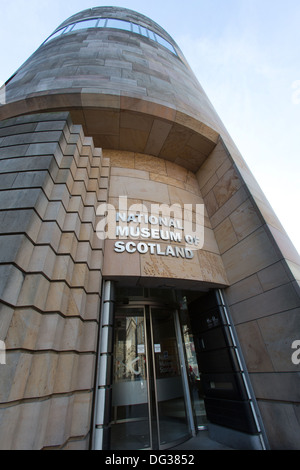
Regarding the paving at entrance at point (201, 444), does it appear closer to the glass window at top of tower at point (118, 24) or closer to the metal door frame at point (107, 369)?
the metal door frame at point (107, 369)

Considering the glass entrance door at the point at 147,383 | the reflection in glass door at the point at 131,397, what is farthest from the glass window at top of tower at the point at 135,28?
the reflection in glass door at the point at 131,397

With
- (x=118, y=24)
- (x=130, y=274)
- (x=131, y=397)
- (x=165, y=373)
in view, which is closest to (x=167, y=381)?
(x=165, y=373)

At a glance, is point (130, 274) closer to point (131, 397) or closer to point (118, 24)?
point (131, 397)

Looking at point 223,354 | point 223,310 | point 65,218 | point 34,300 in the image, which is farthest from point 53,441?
point 223,310

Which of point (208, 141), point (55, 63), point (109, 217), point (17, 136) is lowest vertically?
point (109, 217)

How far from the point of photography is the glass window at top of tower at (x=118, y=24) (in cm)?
1174

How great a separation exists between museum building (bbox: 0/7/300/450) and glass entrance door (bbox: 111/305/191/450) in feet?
0.12

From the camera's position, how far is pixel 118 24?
12062 mm

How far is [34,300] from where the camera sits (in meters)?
3.10

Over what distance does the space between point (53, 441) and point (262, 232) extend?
6004 mm

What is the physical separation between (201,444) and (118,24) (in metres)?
19.3

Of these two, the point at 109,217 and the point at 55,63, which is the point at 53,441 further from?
the point at 55,63

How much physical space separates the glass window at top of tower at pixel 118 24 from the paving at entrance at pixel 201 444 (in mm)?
18384

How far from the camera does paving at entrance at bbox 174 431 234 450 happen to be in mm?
4814
